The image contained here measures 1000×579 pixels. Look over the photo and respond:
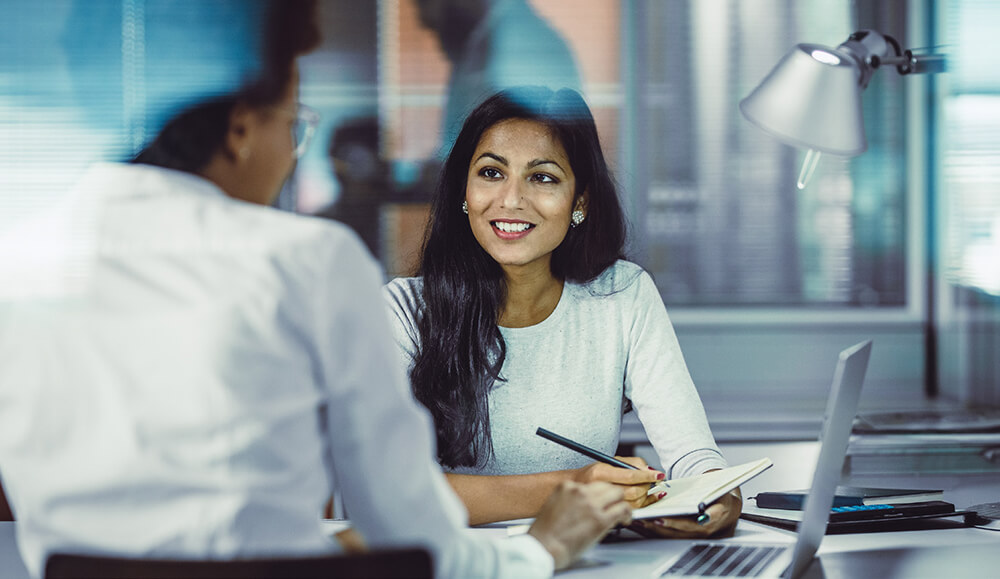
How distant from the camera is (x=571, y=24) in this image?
12.6 feet

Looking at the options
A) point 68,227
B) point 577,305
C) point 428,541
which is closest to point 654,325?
point 577,305

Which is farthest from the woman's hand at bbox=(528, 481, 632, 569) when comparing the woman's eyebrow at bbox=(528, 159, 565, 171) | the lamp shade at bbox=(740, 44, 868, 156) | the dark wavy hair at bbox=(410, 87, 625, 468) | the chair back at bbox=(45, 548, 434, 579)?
the woman's eyebrow at bbox=(528, 159, 565, 171)

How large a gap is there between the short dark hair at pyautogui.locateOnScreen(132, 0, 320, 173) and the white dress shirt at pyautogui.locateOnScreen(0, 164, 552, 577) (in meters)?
0.02

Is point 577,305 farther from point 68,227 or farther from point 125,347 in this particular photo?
point 68,227

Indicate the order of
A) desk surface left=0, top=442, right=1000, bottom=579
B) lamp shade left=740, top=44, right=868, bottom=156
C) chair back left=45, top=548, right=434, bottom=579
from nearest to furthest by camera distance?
chair back left=45, top=548, right=434, bottom=579 → desk surface left=0, top=442, right=1000, bottom=579 → lamp shade left=740, top=44, right=868, bottom=156

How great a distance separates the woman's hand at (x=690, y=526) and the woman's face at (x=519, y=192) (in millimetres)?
701

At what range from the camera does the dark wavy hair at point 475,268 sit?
6.13 ft

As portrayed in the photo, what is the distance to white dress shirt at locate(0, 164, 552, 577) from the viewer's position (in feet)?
2.74

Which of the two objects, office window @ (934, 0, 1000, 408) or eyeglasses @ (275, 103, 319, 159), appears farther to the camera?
office window @ (934, 0, 1000, 408)

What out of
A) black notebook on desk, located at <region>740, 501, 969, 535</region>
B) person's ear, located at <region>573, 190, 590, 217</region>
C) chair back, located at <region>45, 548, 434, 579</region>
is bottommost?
black notebook on desk, located at <region>740, 501, 969, 535</region>

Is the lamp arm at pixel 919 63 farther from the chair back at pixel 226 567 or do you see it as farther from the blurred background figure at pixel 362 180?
the blurred background figure at pixel 362 180

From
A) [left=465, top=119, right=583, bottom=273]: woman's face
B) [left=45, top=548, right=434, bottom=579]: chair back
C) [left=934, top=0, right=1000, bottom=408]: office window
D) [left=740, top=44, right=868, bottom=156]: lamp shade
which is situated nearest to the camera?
[left=45, top=548, right=434, bottom=579]: chair back

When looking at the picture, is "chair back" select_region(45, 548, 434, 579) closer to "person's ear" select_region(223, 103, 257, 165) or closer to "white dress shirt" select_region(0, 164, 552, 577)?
"white dress shirt" select_region(0, 164, 552, 577)

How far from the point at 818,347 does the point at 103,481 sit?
3384 millimetres
